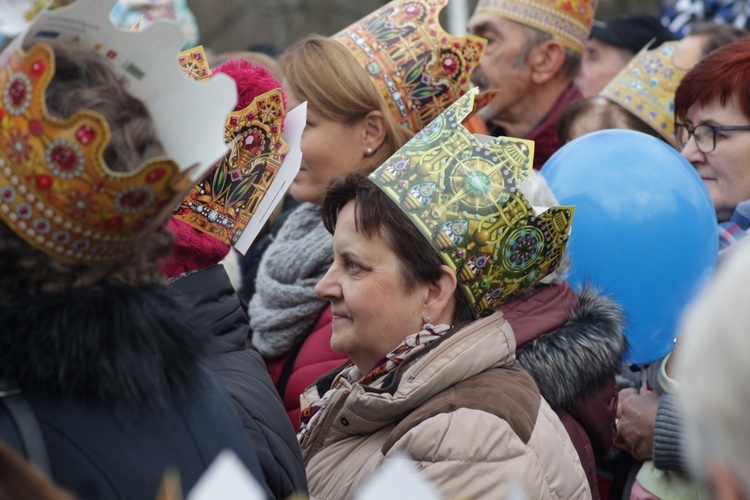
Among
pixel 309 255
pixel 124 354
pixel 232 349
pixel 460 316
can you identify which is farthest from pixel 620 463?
pixel 124 354

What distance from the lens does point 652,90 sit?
4266mm

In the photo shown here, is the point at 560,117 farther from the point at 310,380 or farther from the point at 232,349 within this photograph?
the point at 232,349

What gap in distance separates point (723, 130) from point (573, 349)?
1115 millimetres

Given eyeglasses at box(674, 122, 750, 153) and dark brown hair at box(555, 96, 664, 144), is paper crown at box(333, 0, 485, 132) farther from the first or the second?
eyeglasses at box(674, 122, 750, 153)

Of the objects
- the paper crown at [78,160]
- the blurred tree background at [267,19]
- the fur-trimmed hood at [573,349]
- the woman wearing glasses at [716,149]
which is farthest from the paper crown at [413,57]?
the blurred tree background at [267,19]

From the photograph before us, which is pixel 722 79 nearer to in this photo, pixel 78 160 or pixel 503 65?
pixel 503 65

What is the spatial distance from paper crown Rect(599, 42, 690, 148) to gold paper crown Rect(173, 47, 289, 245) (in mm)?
2018

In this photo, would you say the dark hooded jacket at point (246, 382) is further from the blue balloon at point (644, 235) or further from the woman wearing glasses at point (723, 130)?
the woman wearing glasses at point (723, 130)

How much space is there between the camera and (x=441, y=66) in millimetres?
3891

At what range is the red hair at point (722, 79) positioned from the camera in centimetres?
329

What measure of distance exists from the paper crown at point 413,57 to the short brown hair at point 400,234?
1071mm

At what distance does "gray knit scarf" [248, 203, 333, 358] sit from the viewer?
3.37m

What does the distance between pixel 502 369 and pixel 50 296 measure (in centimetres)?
125

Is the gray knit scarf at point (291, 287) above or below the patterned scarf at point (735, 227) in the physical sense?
above
